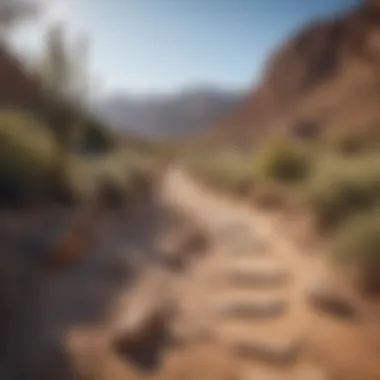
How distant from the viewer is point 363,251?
4125mm

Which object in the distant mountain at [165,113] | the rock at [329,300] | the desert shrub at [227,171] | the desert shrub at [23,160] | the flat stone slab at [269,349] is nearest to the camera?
the flat stone slab at [269,349]

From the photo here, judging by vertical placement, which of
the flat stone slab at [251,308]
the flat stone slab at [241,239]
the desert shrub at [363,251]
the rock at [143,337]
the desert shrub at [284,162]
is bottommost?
the rock at [143,337]

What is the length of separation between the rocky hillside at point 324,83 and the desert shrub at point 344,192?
1231 millimetres

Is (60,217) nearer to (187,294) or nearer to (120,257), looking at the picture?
(120,257)

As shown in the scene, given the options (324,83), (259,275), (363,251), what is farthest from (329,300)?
(324,83)

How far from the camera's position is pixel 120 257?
16.0 ft

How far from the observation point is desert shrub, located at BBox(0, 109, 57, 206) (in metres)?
4.95

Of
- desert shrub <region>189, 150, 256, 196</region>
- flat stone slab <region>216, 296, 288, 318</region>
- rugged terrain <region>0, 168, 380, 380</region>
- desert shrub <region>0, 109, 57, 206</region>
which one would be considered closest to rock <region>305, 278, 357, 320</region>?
rugged terrain <region>0, 168, 380, 380</region>

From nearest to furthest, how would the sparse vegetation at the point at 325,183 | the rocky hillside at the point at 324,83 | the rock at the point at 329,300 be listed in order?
the rock at the point at 329,300
the sparse vegetation at the point at 325,183
the rocky hillside at the point at 324,83

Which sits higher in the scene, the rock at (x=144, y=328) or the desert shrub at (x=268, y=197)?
the desert shrub at (x=268, y=197)

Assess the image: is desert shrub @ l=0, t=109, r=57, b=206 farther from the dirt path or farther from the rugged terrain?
the dirt path

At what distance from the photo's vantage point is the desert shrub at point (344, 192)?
520 cm

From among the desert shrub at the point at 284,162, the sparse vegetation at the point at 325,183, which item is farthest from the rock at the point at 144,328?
the desert shrub at the point at 284,162

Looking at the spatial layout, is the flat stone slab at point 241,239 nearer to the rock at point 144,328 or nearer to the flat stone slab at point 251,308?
the flat stone slab at point 251,308
